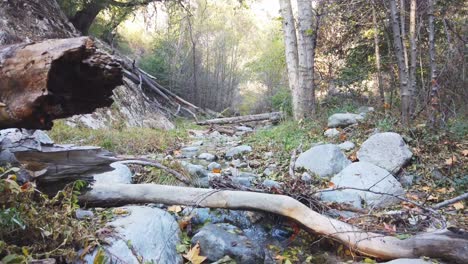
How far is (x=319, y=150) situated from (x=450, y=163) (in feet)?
4.64

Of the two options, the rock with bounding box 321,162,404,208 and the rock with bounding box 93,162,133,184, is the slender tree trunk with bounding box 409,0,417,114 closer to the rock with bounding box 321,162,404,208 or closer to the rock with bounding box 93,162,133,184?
the rock with bounding box 321,162,404,208

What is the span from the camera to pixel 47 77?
4.94 ft

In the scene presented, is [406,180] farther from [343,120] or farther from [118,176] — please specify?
[118,176]

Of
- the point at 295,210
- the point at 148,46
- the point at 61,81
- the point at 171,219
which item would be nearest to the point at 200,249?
the point at 171,219

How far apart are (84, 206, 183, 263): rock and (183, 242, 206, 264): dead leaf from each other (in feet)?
0.19

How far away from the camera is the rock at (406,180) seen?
413cm

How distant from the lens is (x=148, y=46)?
49.0 feet

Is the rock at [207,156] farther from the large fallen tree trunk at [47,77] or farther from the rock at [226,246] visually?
the large fallen tree trunk at [47,77]

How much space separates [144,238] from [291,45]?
655 cm

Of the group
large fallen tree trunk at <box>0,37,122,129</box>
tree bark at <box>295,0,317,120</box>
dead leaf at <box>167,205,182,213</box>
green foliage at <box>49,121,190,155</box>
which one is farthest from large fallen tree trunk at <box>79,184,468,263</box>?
tree bark at <box>295,0,317,120</box>

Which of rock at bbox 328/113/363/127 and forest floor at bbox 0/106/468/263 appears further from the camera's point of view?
rock at bbox 328/113/363/127

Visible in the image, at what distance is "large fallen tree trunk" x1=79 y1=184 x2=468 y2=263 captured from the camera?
91.5 inches

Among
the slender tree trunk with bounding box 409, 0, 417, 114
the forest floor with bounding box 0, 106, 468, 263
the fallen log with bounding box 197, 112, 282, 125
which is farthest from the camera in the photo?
the fallen log with bounding box 197, 112, 282, 125

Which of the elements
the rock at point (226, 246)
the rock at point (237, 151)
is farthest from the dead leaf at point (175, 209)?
the rock at point (237, 151)
